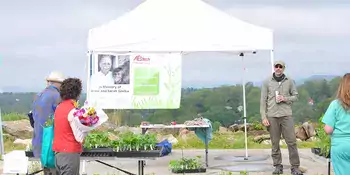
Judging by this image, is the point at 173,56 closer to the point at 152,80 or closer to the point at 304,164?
the point at 152,80

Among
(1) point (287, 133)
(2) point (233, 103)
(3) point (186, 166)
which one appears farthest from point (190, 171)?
(2) point (233, 103)

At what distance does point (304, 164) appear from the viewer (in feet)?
38.3

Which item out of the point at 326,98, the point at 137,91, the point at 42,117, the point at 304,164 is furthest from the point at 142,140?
the point at 326,98

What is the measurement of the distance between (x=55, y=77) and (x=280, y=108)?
3.55 m

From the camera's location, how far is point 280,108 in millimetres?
10234

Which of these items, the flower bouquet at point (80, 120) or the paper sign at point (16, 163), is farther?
the paper sign at point (16, 163)

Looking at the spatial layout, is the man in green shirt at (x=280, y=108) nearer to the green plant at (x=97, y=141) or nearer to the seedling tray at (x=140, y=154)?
the seedling tray at (x=140, y=154)

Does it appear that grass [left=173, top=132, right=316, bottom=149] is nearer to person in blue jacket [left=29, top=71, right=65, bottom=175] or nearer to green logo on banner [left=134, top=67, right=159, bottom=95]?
green logo on banner [left=134, top=67, right=159, bottom=95]

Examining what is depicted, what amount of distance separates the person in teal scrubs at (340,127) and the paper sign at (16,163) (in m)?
4.16

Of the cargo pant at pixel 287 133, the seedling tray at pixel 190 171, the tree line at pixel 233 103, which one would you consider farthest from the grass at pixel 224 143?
the cargo pant at pixel 287 133

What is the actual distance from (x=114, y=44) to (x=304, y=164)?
363cm

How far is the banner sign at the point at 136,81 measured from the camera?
11289 millimetres

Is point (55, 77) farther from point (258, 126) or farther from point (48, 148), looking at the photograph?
point (258, 126)

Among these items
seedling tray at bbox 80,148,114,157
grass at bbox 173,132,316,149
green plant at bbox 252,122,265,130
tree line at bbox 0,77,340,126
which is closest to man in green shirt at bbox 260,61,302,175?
seedling tray at bbox 80,148,114,157
